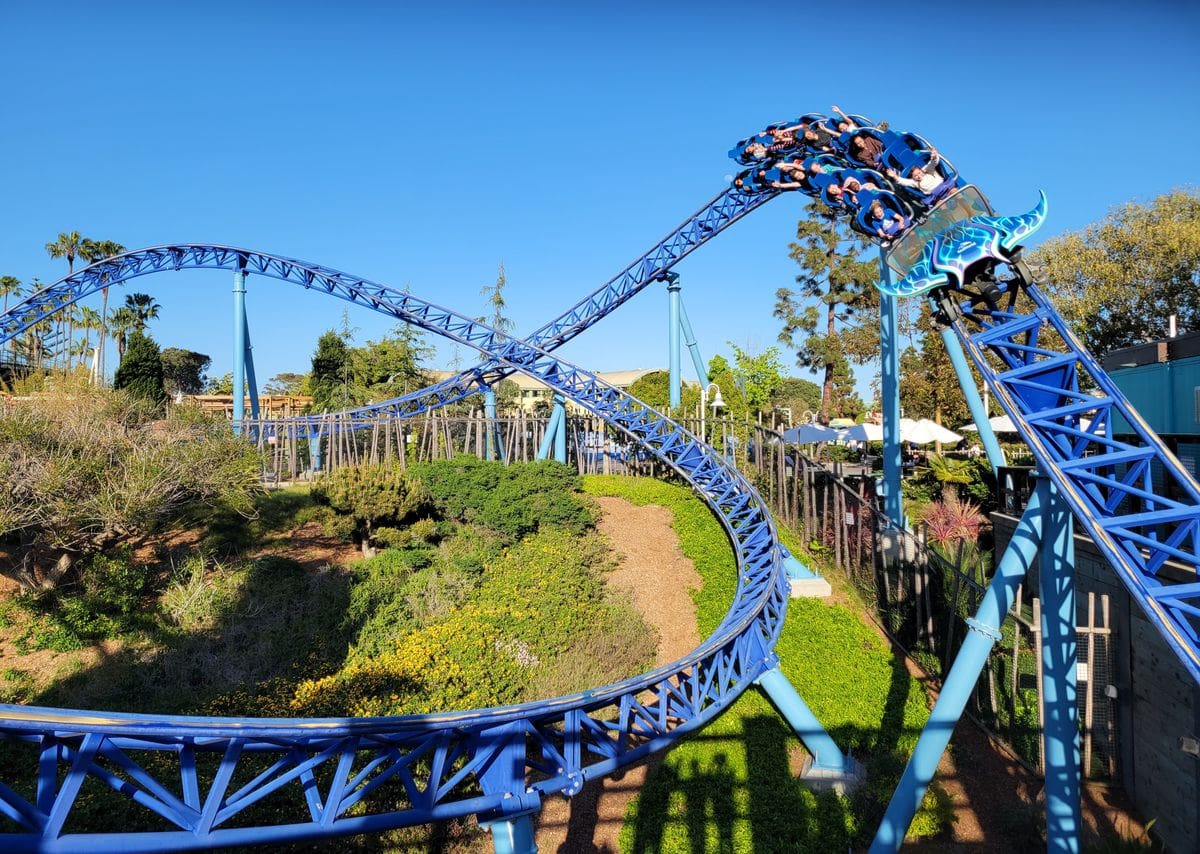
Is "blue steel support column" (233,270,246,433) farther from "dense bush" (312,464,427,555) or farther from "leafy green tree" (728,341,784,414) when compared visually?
"leafy green tree" (728,341,784,414)

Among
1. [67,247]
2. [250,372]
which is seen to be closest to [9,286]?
[67,247]

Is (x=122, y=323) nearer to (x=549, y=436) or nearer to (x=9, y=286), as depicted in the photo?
→ (x=9, y=286)

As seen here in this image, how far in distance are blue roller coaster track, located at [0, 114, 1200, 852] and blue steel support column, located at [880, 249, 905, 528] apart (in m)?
2.85

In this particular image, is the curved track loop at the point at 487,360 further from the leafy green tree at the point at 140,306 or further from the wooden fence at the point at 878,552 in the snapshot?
the leafy green tree at the point at 140,306

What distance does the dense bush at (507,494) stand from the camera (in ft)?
39.7

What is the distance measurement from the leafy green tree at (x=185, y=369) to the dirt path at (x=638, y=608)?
43163 mm

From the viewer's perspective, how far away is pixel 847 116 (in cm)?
745

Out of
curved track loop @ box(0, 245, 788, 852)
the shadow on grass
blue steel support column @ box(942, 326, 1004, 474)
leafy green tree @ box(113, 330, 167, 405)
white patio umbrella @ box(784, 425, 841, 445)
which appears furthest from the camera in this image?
leafy green tree @ box(113, 330, 167, 405)

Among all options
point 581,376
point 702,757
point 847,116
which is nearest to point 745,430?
point 581,376

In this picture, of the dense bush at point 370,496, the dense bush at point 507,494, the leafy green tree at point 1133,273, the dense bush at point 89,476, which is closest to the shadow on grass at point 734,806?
the dense bush at point 507,494

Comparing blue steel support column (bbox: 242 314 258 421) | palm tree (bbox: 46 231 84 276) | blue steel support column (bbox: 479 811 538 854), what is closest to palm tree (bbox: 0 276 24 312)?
palm tree (bbox: 46 231 84 276)

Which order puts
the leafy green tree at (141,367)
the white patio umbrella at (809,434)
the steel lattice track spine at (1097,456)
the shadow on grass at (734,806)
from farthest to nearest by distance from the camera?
the leafy green tree at (141,367), the white patio umbrella at (809,434), the shadow on grass at (734,806), the steel lattice track spine at (1097,456)

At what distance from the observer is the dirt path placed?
5.58 m

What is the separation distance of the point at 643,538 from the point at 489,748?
8384 millimetres
